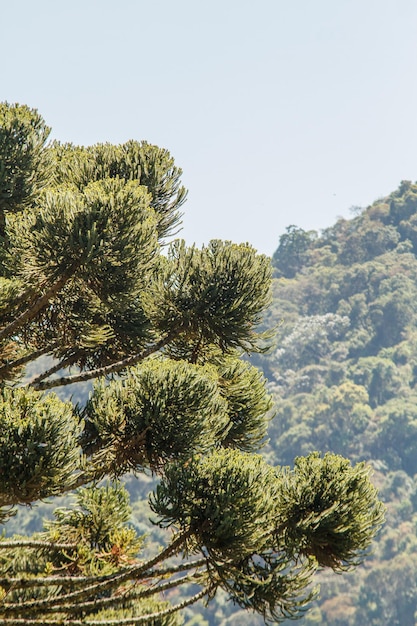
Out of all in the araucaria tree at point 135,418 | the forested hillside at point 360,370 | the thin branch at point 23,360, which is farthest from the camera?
the forested hillside at point 360,370

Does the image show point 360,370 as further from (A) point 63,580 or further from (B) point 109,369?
(A) point 63,580

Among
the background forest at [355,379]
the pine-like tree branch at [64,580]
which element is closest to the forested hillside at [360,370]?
the background forest at [355,379]

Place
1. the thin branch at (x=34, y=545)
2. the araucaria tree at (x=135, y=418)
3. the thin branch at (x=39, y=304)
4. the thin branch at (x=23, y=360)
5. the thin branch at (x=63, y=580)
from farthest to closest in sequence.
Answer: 1. the thin branch at (x=23, y=360)
2. the thin branch at (x=39, y=304)
3. the thin branch at (x=34, y=545)
4. the thin branch at (x=63, y=580)
5. the araucaria tree at (x=135, y=418)

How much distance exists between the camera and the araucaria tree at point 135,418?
297 inches

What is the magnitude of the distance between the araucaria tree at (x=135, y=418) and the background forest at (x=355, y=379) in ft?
206

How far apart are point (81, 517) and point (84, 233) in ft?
11.6

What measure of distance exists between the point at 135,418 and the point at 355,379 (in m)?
95.1

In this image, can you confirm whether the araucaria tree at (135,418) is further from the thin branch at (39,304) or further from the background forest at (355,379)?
the background forest at (355,379)

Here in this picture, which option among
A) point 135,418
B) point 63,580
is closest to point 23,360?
point 135,418

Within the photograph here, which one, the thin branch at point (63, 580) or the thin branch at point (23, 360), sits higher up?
the thin branch at point (23, 360)

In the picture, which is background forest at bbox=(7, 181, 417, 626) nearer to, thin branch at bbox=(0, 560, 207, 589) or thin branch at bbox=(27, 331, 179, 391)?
thin branch at bbox=(27, 331, 179, 391)

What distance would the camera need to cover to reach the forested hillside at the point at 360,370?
71625 millimetres

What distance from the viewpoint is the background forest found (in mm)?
71812

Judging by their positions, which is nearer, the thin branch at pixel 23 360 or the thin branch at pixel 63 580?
the thin branch at pixel 63 580
